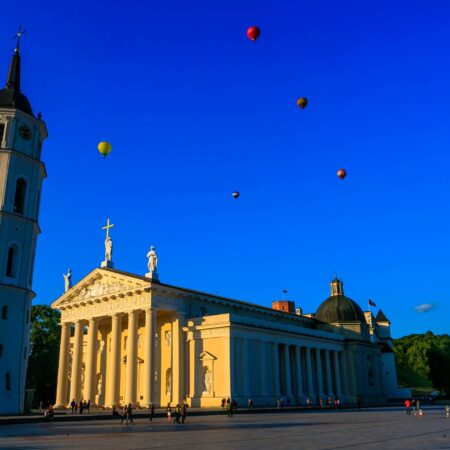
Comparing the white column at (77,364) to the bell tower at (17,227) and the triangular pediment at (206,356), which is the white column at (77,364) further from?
the bell tower at (17,227)

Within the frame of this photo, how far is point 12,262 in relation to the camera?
1491 inches

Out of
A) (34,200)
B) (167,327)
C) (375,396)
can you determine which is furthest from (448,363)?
Answer: (34,200)

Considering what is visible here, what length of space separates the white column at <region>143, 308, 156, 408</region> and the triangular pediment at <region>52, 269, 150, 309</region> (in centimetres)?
314

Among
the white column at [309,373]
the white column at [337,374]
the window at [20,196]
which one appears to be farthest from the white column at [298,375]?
the window at [20,196]

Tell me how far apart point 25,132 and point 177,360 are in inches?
990

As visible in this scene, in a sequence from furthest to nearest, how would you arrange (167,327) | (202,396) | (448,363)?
(448,363) → (167,327) → (202,396)

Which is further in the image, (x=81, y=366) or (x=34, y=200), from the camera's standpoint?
(x=81, y=366)

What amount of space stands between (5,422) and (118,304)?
79.9ft

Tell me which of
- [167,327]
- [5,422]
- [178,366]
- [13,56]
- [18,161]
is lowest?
[5,422]

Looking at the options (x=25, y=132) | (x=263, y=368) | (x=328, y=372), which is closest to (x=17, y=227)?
(x=25, y=132)

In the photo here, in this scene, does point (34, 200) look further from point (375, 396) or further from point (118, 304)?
point (375, 396)

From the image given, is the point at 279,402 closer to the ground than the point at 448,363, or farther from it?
closer to the ground

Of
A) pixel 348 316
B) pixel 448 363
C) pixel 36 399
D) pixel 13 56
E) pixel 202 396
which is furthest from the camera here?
pixel 448 363

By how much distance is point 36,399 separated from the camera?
67750mm
